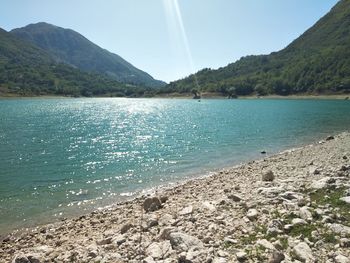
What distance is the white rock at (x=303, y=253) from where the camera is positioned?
36.4ft

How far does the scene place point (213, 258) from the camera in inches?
452

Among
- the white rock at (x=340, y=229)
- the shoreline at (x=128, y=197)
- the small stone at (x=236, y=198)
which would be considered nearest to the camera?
the white rock at (x=340, y=229)

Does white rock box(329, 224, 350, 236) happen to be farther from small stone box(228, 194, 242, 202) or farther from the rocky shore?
small stone box(228, 194, 242, 202)

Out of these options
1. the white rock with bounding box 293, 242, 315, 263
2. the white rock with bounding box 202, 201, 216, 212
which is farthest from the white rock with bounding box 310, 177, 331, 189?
the white rock with bounding box 293, 242, 315, 263

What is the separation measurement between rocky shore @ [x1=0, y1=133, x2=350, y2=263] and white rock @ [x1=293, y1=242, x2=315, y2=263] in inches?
1.1

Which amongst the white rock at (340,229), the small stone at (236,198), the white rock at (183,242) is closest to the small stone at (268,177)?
the small stone at (236,198)

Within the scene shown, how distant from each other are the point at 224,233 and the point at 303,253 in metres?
3.01

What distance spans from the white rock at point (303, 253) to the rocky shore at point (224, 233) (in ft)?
0.10

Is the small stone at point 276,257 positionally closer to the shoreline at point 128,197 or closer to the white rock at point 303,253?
the white rock at point 303,253

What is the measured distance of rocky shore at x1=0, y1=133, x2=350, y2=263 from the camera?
11750 millimetres

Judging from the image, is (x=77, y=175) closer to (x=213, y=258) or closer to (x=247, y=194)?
(x=247, y=194)

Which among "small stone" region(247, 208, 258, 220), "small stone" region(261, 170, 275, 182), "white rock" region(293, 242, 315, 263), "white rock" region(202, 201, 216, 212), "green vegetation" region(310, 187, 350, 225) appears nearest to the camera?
"white rock" region(293, 242, 315, 263)

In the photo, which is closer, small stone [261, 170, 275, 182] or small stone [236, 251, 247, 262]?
small stone [236, 251, 247, 262]

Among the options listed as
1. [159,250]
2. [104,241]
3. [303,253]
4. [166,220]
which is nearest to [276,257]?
[303,253]
